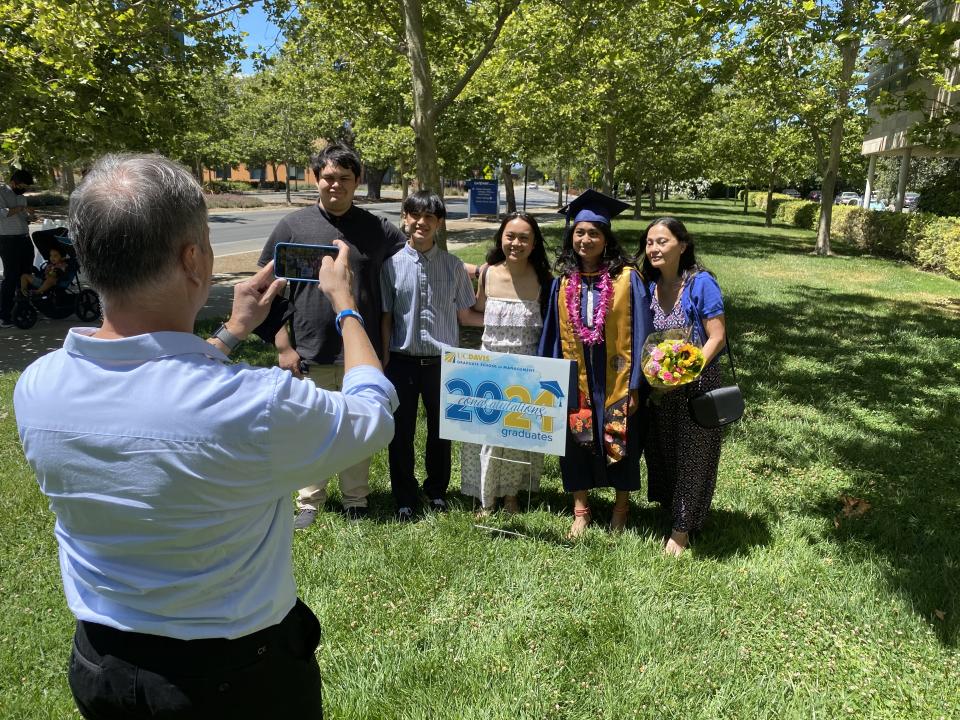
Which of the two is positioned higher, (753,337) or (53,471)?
(53,471)

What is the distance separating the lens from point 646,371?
3.37m

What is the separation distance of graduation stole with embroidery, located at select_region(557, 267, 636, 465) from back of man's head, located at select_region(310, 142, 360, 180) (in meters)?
1.31

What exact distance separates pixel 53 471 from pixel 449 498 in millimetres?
3348

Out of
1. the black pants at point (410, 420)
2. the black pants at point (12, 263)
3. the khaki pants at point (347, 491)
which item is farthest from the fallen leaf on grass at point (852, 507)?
the black pants at point (12, 263)

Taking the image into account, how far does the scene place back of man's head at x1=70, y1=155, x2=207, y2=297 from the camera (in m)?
1.12

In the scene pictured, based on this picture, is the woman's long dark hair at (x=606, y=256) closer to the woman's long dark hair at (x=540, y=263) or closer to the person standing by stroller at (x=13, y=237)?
the woman's long dark hair at (x=540, y=263)

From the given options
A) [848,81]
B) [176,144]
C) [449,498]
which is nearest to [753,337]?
[449,498]

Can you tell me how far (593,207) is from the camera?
3.68 m

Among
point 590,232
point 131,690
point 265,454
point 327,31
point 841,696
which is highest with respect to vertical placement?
point 327,31

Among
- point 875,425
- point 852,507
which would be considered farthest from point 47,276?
point 875,425

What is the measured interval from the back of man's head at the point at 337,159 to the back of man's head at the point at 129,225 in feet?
8.23

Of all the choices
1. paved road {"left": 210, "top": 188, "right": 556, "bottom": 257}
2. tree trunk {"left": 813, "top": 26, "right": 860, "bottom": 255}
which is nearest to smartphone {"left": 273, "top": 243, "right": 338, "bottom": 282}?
paved road {"left": 210, "top": 188, "right": 556, "bottom": 257}

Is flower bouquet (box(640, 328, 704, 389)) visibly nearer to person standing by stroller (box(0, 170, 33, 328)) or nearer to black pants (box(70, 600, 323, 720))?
black pants (box(70, 600, 323, 720))

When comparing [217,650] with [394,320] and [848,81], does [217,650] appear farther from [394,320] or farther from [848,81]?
[848,81]
